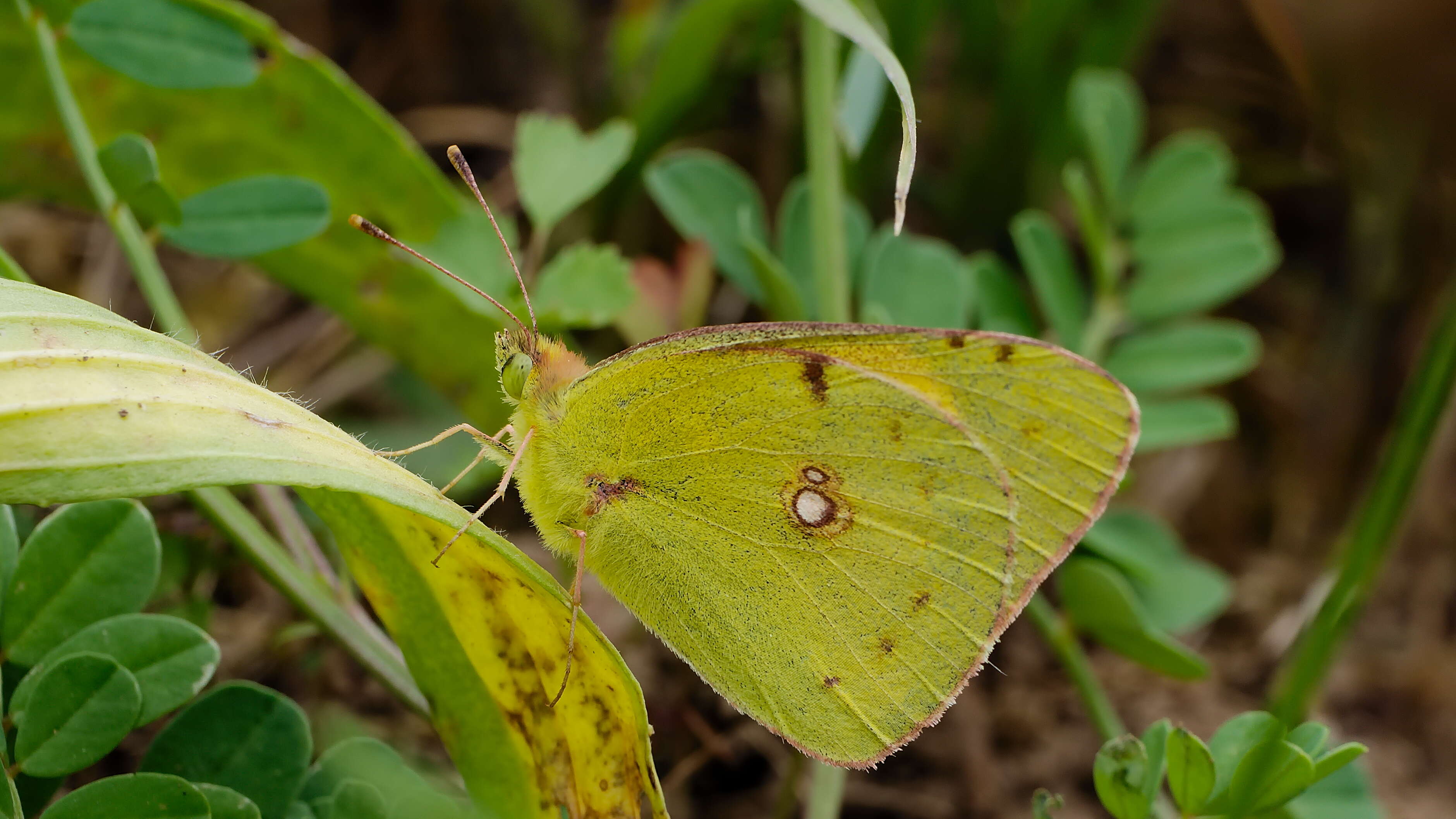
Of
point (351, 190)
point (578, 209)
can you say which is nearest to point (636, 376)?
point (351, 190)

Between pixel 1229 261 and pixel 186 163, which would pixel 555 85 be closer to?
pixel 186 163

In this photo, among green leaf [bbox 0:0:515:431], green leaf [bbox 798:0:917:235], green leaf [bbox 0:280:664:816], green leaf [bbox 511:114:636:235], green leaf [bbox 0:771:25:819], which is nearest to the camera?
green leaf [bbox 0:280:664:816]

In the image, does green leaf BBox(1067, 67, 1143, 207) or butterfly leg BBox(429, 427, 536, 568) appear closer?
butterfly leg BBox(429, 427, 536, 568)

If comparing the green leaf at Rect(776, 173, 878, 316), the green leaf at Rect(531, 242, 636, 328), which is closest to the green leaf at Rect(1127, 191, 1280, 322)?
the green leaf at Rect(776, 173, 878, 316)

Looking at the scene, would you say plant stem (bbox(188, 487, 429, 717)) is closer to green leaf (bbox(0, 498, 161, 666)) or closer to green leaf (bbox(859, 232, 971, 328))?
green leaf (bbox(0, 498, 161, 666))

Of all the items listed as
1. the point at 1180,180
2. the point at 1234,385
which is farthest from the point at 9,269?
the point at 1234,385

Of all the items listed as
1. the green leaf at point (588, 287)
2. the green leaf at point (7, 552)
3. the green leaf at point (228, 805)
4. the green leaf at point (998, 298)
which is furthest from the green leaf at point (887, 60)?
the green leaf at point (7, 552)

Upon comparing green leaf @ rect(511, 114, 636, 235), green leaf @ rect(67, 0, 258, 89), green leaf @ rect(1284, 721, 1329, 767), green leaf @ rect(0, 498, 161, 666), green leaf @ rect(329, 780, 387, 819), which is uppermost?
green leaf @ rect(67, 0, 258, 89)
